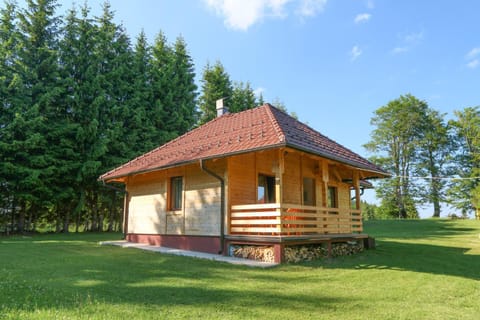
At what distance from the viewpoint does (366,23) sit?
13.2 meters

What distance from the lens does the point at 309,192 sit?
11.8 meters

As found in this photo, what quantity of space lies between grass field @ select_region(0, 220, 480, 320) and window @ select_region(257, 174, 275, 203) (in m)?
2.75

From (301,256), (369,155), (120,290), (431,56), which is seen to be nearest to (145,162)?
(301,256)

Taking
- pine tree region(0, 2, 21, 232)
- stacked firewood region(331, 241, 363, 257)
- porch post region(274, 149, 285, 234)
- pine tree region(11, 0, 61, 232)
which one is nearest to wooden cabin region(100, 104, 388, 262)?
porch post region(274, 149, 285, 234)

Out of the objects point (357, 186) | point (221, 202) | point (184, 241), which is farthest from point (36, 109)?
point (357, 186)

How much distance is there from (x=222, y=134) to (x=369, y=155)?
30.2m

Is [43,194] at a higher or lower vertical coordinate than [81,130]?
lower

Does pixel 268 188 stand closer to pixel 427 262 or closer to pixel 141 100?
pixel 427 262

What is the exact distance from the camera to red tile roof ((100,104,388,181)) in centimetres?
839

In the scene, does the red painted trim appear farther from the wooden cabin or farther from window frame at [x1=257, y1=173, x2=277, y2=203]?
window frame at [x1=257, y1=173, x2=277, y2=203]

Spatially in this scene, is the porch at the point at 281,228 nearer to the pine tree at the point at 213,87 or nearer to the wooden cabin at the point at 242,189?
the wooden cabin at the point at 242,189

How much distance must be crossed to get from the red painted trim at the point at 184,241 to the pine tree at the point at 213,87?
17105 mm

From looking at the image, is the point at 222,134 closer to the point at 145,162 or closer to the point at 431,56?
the point at 145,162

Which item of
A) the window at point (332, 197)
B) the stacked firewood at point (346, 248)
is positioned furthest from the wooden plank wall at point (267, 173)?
the stacked firewood at point (346, 248)
